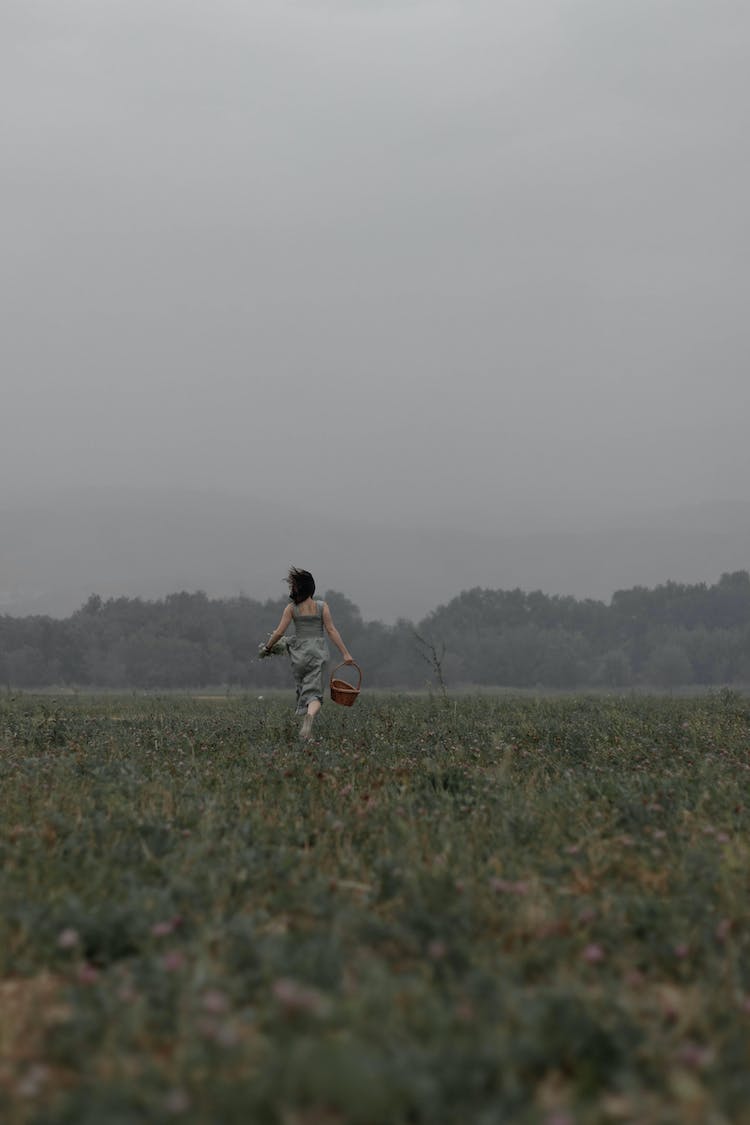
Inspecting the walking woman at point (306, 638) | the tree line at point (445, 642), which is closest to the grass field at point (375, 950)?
the walking woman at point (306, 638)

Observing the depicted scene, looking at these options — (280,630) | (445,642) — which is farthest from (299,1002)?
(445,642)

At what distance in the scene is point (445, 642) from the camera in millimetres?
118062

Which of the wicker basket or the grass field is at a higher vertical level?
the wicker basket

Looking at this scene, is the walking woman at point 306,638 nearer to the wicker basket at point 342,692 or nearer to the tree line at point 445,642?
the wicker basket at point 342,692

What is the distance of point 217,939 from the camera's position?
430cm

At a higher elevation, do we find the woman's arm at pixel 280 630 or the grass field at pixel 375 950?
the woman's arm at pixel 280 630

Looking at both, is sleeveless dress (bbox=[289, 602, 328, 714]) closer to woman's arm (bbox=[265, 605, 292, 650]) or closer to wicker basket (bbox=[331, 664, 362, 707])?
woman's arm (bbox=[265, 605, 292, 650])

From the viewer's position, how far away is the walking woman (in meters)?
13.7

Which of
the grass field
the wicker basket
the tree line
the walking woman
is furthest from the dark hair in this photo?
the tree line

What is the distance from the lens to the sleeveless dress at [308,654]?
45.4 feet

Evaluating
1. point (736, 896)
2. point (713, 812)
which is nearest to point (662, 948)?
point (736, 896)

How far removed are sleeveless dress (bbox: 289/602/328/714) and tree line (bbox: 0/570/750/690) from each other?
8365 centimetres

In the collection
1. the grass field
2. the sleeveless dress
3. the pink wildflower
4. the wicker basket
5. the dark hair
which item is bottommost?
the grass field

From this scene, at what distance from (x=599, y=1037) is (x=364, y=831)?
11.3ft
